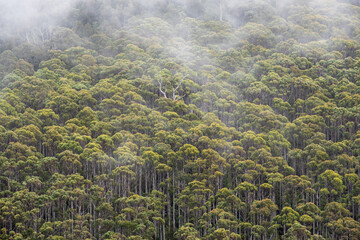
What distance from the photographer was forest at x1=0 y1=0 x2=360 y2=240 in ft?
122

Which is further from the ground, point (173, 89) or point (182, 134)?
point (173, 89)

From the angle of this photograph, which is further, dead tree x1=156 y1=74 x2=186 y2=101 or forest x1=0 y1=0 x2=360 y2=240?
dead tree x1=156 y1=74 x2=186 y2=101

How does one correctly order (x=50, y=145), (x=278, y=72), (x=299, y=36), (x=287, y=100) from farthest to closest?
(x=299, y=36) → (x=278, y=72) → (x=287, y=100) → (x=50, y=145)

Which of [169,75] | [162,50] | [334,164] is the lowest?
[334,164]

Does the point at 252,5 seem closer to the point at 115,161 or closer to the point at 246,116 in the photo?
the point at 246,116

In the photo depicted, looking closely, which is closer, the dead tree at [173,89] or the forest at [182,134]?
the forest at [182,134]

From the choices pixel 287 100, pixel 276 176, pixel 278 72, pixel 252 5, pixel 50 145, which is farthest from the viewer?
pixel 252 5

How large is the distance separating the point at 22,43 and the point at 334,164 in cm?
5563

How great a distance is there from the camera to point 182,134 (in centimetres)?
4669

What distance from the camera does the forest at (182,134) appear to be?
1465 inches

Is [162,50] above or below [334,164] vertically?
above

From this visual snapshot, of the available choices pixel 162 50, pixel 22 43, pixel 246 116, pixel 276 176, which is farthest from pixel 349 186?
pixel 22 43

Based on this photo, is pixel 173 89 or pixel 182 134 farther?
pixel 173 89

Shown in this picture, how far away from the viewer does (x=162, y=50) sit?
71.0 meters
